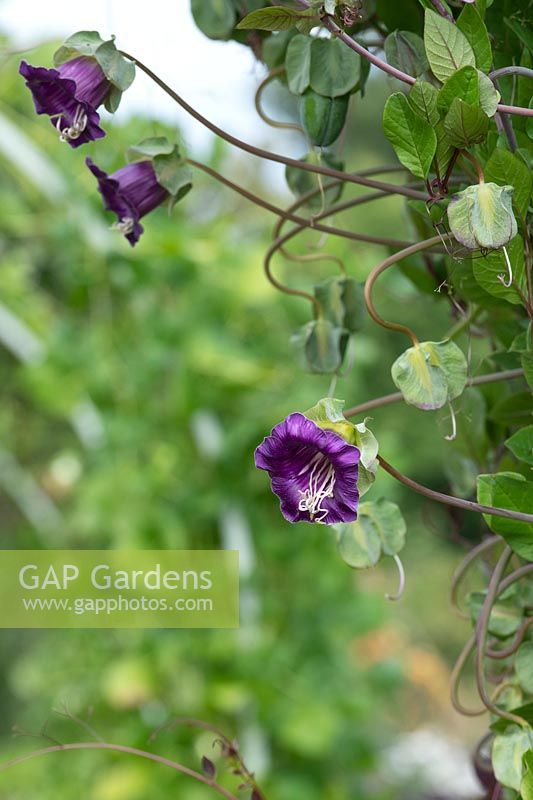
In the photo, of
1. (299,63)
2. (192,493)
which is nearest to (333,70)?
(299,63)

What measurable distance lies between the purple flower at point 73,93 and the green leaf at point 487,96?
12 centimetres

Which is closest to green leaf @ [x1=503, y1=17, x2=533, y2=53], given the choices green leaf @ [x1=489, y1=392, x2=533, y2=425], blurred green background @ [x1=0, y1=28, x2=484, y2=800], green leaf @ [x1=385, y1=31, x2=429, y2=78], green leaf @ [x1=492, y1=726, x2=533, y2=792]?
green leaf @ [x1=385, y1=31, x2=429, y2=78]

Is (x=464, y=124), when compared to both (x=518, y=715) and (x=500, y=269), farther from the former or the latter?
(x=518, y=715)

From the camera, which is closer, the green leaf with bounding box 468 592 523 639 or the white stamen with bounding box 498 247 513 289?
the white stamen with bounding box 498 247 513 289

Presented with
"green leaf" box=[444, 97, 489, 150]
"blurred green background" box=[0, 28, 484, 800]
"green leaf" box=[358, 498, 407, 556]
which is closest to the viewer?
"green leaf" box=[444, 97, 489, 150]

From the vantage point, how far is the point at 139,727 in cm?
132

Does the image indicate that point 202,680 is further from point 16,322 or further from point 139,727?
point 16,322

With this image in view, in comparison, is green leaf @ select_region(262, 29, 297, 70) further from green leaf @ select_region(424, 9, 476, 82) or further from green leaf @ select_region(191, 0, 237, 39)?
green leaf @ select_region(424, 9, 476, 82)

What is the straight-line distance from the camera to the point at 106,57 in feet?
0.95

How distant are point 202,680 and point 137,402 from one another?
43cm

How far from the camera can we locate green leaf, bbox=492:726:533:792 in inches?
12.1

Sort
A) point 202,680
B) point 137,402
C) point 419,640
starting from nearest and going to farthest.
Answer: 1. point 202,680
2. point 137,402
3. point 419,640

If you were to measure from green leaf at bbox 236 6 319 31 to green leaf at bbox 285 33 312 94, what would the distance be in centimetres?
6

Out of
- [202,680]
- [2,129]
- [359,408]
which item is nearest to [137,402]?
[202,680]
